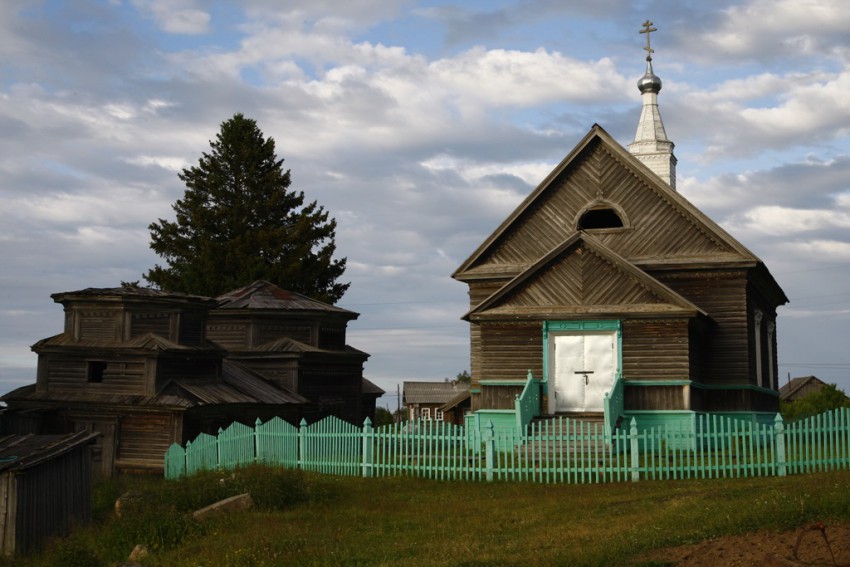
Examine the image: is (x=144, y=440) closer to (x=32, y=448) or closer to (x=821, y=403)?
(x=32, y=448)

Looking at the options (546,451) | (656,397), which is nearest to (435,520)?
(546,451)

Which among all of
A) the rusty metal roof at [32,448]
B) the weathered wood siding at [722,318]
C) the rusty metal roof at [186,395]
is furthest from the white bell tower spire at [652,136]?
the rusty metal roof at [32,448]

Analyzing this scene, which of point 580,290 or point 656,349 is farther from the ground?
point 580,290

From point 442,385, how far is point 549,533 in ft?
198

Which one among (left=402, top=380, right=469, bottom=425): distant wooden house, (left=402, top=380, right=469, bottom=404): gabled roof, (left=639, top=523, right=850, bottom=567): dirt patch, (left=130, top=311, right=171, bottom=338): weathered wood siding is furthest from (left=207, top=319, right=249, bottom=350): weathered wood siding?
(left=402, top=380, right=469, bottom=404): gabled roof

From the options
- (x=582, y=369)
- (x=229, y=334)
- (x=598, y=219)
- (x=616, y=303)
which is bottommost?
(x=582, y=369)

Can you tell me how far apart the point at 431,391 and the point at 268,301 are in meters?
34.2

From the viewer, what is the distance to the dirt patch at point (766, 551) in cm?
1102

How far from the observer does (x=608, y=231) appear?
27.8 m

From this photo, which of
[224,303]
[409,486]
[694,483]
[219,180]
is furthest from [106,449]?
[219,180]

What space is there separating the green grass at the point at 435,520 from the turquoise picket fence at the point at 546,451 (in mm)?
707

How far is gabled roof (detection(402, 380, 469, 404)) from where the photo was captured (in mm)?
71562

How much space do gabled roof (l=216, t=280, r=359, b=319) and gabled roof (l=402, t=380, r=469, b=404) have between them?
30.4 metres

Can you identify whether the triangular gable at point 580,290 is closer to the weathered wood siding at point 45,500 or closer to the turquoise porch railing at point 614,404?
the turquoise porch railing at point 614,404
